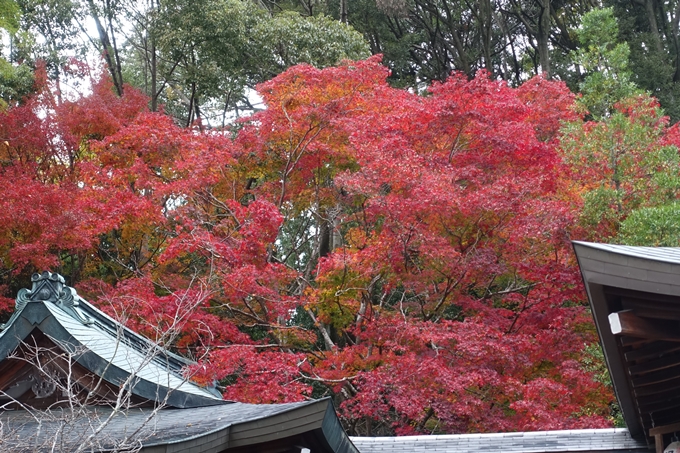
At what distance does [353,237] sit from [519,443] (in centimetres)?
717

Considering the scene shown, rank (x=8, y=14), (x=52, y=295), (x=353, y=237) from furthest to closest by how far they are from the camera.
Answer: (x=8, y=14) → (x=353, y=237) → (x=52, y=295)

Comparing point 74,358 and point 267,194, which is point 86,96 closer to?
point 267,194

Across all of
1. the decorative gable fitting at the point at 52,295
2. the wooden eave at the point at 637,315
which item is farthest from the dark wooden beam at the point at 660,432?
the decorative gable fitting at the point at 52,295

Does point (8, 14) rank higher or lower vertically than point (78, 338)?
higher

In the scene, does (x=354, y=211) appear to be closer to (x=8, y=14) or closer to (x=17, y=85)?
(x=8, y=14)

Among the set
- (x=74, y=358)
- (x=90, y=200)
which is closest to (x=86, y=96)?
(x=90, y=200)

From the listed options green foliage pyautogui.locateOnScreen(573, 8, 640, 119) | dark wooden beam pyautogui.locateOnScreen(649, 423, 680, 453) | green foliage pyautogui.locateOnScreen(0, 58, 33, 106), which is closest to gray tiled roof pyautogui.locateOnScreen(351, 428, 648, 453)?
Result: dark wooden beam pyautogui.locateOnScreen(649, 423, 680, 453)

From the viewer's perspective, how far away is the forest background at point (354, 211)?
34.5 ft

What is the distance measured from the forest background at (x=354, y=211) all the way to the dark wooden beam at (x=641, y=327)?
4.67 metres

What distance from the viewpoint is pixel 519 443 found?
7215 millimetres

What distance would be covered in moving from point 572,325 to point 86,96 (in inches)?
479

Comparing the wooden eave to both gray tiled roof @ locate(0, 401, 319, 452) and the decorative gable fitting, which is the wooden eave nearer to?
gray tiled roof @ locate(0, 401, 319, 452)

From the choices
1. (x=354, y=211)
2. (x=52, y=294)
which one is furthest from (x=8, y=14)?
(x=52, y=294)

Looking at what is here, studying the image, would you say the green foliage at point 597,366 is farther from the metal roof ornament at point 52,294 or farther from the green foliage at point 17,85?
the green foliage at point 17,85
